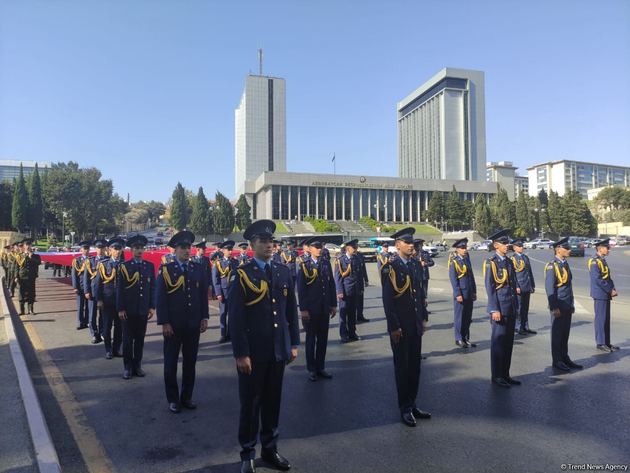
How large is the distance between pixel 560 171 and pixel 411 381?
7752 inches

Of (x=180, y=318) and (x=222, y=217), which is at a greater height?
(x=222, y=217)

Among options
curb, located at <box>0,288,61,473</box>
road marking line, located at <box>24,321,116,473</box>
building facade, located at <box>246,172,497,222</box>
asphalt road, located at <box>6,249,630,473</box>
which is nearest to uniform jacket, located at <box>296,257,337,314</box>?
asphalt road, located at <box>6,249,630,473</box>

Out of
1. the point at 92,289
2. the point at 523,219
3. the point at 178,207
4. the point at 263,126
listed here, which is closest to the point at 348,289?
the point at 92,289

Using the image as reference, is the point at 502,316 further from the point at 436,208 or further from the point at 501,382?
the point at 436,208

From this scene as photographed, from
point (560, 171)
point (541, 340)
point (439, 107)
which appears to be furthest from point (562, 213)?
point (560, 171)

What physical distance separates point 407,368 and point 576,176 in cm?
19966

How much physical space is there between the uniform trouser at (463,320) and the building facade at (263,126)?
120 metres

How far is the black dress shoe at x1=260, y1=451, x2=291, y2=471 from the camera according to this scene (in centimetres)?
360

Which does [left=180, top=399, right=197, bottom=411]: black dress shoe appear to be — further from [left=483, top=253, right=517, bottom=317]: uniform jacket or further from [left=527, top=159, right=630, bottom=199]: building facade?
[left=527, top=159, right=630, bottom=199]: building facade

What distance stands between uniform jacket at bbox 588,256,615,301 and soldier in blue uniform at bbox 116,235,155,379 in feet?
25.3

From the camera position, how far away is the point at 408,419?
4.46m

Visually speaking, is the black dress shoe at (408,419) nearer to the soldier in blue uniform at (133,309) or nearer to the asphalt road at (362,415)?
the asphalt road at (362,415)

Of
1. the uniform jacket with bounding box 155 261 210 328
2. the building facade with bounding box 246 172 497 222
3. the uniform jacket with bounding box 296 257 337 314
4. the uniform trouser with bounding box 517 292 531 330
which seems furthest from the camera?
the building facade with bounding box 246 172 497 222

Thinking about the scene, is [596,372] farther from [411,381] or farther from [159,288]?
[159,288]
